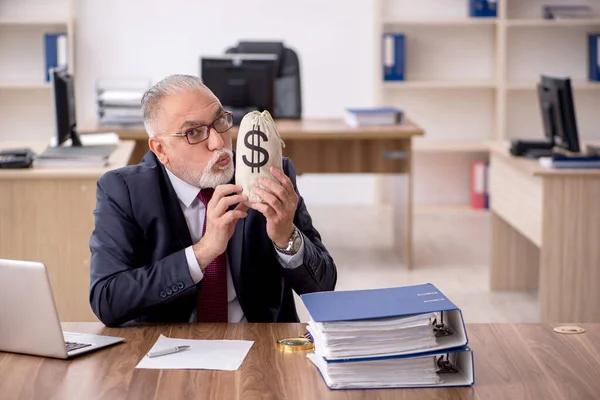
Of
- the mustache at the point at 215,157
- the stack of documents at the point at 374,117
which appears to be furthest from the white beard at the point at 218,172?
the stack of documents at the point at 374,117

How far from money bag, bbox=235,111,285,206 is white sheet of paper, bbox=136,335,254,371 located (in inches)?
11.2

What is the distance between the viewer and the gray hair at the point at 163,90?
213 centimetres

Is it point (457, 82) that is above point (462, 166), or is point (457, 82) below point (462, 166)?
above

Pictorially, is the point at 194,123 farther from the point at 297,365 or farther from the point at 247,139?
the point at 297,365

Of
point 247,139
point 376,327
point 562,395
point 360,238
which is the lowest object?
point 360,238

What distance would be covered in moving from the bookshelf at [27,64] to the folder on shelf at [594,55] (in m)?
3.68

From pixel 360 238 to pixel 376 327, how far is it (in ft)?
14.8

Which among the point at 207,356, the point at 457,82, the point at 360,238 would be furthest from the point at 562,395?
the point at 457,82

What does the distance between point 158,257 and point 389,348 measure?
73cm

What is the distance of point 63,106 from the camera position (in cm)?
427

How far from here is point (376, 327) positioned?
5.36 ft

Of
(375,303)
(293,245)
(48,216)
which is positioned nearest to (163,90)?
(293,245)

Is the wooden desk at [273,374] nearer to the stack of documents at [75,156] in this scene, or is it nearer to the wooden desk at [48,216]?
the wooden desk at [48,216]

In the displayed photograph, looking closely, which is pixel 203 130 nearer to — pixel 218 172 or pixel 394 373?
pixel 218 172
